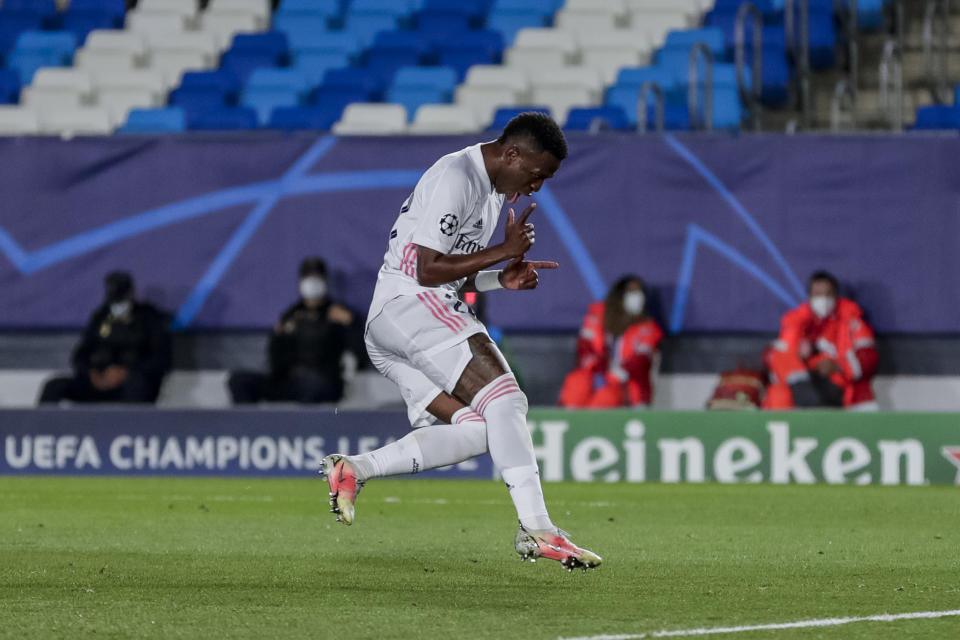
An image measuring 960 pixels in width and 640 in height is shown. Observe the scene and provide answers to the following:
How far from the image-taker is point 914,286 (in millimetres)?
13156

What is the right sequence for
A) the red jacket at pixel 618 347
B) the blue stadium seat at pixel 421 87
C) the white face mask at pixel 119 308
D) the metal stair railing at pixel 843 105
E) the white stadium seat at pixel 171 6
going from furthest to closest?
the white stadium seat at pixel 171 6 → the blue stadium seat at pixel 421 87 → the metal stair railing at pixel 843 105 → the white face mask at pixel 119 308 → the red jacket at pixel 618 347

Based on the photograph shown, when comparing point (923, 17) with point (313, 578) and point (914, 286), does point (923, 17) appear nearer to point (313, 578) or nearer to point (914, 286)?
point (914, 286)

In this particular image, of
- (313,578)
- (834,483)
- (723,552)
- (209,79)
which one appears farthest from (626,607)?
(209,79)

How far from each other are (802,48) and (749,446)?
461cm

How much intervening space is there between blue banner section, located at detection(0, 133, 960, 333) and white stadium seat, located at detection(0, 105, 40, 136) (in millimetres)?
1568

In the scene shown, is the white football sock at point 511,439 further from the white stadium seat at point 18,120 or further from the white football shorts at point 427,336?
the white stadium seat at point 18,120

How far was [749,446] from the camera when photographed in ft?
39.9

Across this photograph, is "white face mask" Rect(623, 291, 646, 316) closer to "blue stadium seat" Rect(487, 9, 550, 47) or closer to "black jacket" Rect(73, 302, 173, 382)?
"black jacket" Rect(73, 302, 173, 382)

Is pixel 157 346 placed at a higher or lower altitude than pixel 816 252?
lower

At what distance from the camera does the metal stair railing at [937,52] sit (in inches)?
581

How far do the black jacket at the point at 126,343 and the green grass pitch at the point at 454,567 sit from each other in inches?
122

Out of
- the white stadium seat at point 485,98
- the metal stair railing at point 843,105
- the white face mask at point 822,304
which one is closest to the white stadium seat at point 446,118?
the white stadium seat at point 485,98

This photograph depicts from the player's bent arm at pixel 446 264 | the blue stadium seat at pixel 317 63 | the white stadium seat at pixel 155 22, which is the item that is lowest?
the player's bent arm at pixel 446 264

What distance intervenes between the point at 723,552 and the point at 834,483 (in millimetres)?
5357
